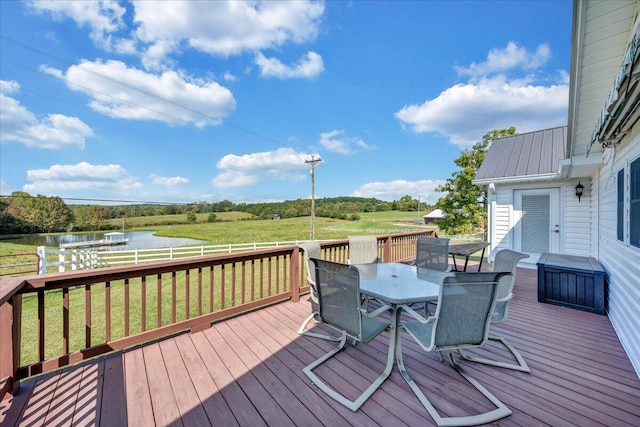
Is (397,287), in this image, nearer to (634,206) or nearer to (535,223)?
(634,206)

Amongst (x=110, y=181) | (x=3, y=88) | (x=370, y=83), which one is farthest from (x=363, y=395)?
(x=110, y=181)

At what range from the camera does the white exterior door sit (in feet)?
18.9

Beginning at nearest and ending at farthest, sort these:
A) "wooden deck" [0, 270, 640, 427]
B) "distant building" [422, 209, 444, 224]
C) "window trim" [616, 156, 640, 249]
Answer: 1. "wooden deck" [0, 270, 640, 427]
2. "window trim" [616, 156, 640, 249]
3. "distant building" [422, 209, 444, 224]

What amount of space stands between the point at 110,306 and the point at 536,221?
830cm

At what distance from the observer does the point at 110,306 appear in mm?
2742

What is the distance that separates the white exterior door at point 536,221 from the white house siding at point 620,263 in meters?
1.73

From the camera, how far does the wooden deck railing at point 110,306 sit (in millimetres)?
1833

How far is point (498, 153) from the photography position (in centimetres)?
728

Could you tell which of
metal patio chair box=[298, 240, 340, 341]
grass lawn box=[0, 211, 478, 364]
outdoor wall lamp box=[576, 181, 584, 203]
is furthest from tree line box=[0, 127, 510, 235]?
metal patio chair box=[298, 240, 340, 341]

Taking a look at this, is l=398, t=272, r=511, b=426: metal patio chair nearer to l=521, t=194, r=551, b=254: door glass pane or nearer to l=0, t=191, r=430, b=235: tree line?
l=521, t=194, r=551, b=254: door glass pane

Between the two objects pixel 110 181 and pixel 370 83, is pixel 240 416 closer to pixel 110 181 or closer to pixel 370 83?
pixel 370 83

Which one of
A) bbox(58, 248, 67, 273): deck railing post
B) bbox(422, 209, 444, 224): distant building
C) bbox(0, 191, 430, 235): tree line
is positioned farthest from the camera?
bbox(422, 209, 444, 224): distant building

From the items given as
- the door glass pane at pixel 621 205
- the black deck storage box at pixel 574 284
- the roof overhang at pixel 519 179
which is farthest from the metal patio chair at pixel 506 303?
the roof overhang at pixel 519 179

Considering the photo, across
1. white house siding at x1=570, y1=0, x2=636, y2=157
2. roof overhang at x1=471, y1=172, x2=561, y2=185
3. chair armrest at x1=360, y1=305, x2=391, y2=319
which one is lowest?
chair armrest at x1=360, y1=305, x2=391, y2=319
